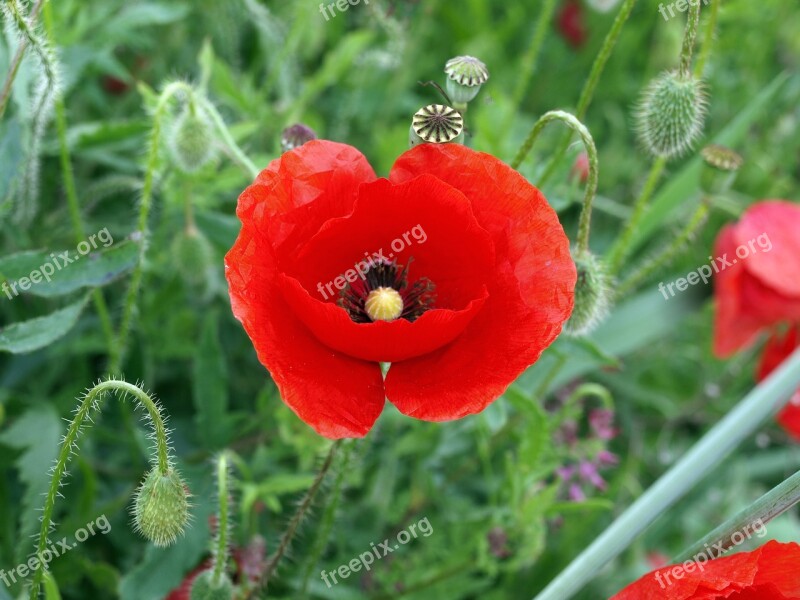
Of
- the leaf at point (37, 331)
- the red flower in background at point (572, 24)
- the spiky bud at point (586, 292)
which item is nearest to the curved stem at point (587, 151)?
the spiky bud at point (586, 292)

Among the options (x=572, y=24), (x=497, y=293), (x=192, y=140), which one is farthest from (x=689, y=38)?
(x=572, y=24)

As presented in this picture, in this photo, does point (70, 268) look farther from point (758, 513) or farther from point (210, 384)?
point (758, 513)

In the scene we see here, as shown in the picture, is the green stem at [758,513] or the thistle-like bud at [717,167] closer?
the green stem at [758,513]

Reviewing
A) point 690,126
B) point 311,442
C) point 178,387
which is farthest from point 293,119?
point 690,126

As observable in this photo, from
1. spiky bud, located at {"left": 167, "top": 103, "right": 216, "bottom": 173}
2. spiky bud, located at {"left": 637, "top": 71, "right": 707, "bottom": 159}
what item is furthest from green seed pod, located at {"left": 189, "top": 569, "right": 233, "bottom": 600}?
spiky bud, located at {"left": 637, "top": 71, "right": 707, "bottom": 159}

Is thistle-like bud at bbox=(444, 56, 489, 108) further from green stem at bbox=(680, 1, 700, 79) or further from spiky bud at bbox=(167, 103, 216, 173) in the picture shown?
spiky bud at bbox=(167, 103, 216, 173)

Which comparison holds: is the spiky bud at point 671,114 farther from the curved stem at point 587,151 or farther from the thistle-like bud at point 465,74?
the thistle-like bud at point 465,74

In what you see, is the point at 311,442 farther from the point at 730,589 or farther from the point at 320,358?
the point at 730,589
